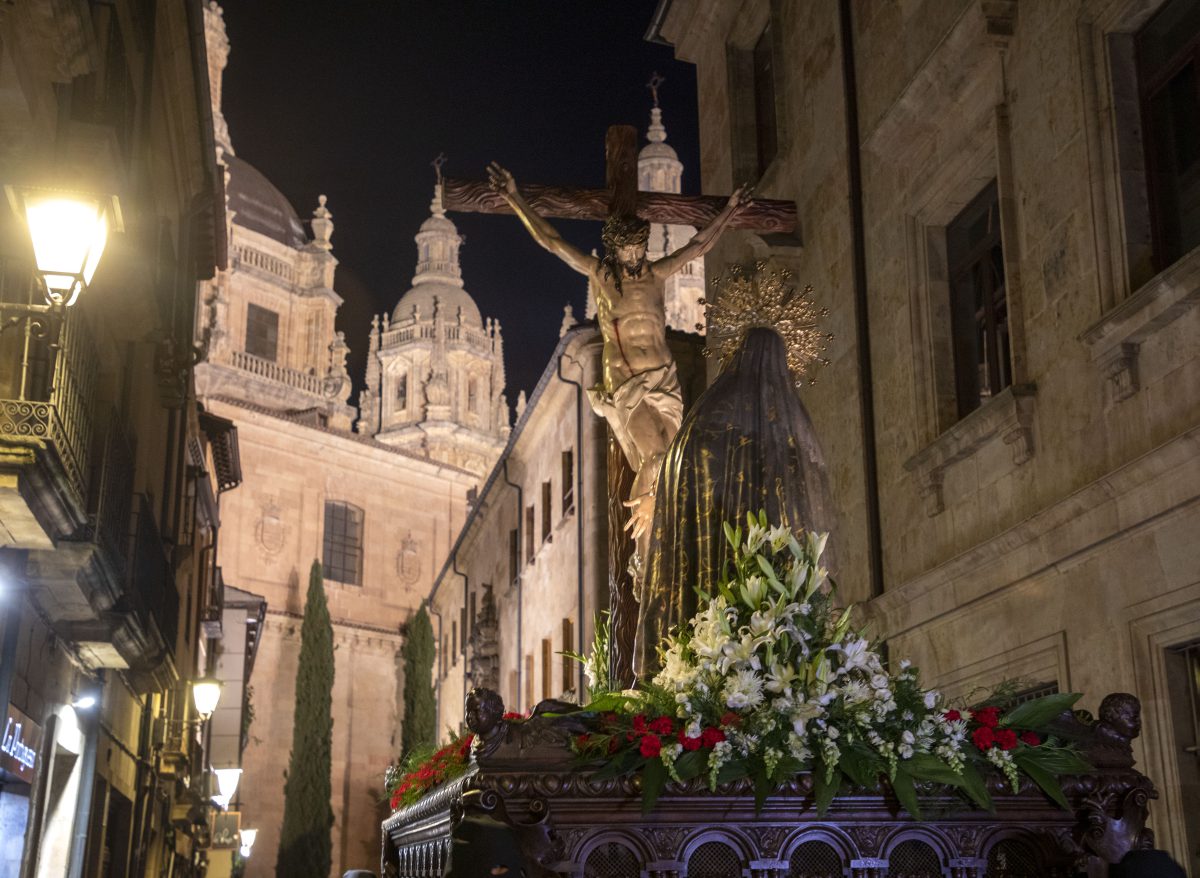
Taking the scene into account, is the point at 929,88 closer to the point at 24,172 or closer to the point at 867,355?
the point at 867,355

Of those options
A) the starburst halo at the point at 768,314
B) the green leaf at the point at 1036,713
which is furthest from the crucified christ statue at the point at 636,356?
the green leaf at the point at 1036,713

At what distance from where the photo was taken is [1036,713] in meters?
4.61

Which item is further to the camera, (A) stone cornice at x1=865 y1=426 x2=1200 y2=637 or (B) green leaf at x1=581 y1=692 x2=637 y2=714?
(A) stone cornice at x1=865 y1=426 x2=1200 y2=637

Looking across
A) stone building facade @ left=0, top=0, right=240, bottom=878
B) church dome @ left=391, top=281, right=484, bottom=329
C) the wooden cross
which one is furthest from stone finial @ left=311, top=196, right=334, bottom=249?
the wooden cross

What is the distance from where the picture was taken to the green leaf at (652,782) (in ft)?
13.7

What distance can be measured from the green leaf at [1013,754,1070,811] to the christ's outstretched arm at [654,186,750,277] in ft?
17.0

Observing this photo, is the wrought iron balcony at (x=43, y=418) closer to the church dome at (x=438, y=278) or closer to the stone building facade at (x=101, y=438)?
the stone building facade at (x=101, y=438)

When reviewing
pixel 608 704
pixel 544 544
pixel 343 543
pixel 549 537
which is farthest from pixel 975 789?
pixel 343 543

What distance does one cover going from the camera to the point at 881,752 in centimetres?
438

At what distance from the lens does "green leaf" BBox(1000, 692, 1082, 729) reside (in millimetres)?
4570

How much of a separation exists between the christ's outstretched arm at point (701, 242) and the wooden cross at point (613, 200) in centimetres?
44

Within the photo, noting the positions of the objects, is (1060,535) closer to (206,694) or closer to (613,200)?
(613,200)

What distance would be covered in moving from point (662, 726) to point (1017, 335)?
6481mm

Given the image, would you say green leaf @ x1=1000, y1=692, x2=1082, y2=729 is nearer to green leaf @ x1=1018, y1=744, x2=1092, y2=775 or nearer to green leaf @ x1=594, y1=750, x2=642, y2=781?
green leaf @ x1=1018, y1=744, x2=1092, y2=775
